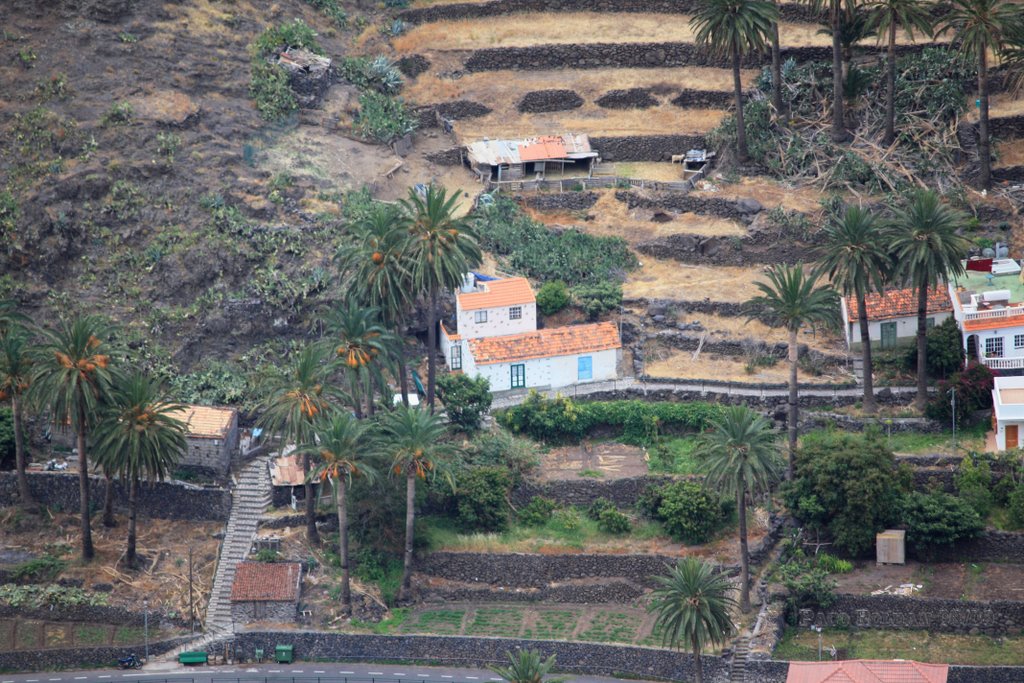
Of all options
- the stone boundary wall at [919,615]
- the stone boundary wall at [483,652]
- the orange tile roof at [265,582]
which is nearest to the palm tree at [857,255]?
the stone boundary wall at [919,615]

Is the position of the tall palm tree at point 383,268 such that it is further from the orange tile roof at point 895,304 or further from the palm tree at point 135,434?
the orange tile roof at point 895,304

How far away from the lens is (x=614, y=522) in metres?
133

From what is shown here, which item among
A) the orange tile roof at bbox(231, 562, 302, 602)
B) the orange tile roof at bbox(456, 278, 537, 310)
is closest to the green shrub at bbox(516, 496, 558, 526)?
the orange tile roof at bbox(231, 562, 302, 602)

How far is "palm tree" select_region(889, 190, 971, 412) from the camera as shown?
132625 millimetres

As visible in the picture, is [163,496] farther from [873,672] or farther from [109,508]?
[873,672]

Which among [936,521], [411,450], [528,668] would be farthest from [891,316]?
[528,668]

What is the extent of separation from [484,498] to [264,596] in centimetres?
1436

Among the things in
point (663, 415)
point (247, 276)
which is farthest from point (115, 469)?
point (663, 415)

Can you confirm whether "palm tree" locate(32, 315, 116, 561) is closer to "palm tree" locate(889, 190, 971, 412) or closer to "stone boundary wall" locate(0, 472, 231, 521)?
"stone boundary wall" locate(0, 472, 231, 521)

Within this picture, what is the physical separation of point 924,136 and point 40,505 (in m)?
64.3

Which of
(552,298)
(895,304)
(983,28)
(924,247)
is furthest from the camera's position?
(552,298)

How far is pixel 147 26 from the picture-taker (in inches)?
6250

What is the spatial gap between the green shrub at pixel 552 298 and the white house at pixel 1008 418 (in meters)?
29.2

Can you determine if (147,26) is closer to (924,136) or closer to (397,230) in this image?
(397,230)
